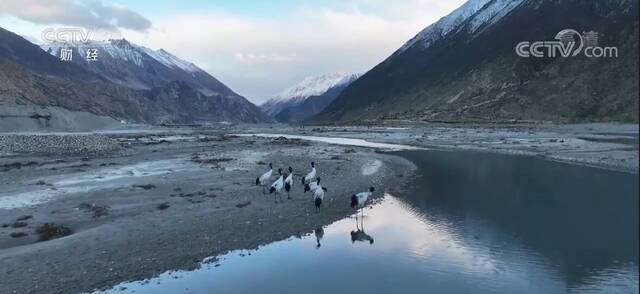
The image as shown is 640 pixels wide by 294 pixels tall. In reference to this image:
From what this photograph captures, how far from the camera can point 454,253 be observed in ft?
70.3

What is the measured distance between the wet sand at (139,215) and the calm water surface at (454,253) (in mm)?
1743

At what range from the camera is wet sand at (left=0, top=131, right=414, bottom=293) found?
19.9m

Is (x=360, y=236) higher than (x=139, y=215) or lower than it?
lower

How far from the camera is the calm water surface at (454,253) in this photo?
691 inches

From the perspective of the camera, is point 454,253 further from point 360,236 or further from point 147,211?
point 147,211

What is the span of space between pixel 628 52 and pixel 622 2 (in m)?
48.6

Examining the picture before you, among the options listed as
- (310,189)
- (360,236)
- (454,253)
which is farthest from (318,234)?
(310,189)

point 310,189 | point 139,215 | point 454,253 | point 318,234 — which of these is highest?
point 310,189

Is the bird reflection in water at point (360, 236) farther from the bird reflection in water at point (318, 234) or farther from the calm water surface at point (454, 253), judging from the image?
the bird reflection in water at point (318, 234)

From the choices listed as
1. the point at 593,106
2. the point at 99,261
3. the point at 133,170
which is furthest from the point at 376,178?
the point at 593,106

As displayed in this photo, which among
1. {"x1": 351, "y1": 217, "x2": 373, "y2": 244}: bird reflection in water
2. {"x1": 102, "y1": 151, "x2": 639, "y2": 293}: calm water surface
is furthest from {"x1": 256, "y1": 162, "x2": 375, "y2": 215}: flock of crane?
{"x1": 351, "y1": 217, "x2": 373, "y2": 244}: bird reflection in water

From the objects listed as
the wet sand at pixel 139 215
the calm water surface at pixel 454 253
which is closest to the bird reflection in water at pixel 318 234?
the calm water surface at pixel 454 253

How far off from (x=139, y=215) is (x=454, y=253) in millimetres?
17051

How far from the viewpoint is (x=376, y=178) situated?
4444 centimetres
